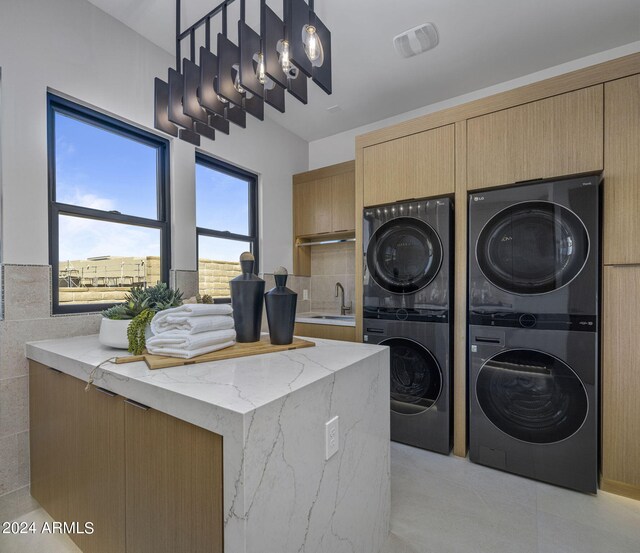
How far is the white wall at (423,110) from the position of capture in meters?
2.34

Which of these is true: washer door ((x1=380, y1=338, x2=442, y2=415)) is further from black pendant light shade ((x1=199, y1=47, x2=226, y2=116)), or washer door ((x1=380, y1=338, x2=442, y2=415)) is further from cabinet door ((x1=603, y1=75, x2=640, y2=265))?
black pendant light shade ((x1=199, y1=47, x2=226, y2=116))

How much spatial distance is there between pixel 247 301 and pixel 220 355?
0.97ft

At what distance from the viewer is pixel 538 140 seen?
193 cm

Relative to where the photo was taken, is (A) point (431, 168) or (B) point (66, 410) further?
(A) point (431, 168)

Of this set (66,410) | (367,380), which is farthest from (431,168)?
(66,410)


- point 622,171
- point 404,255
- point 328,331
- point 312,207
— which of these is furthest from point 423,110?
point 328,331

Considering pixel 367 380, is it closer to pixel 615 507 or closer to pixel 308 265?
pixel 615 507

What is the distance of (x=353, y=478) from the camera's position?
1.16m

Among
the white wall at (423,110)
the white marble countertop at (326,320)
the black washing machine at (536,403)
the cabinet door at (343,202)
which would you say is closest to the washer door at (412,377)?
the black washing machine at (536,403)

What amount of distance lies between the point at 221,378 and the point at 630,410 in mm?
2073

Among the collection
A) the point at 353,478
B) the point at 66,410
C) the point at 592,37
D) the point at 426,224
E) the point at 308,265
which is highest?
the point at 592,37

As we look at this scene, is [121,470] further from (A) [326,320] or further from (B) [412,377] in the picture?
(A) [326,320]

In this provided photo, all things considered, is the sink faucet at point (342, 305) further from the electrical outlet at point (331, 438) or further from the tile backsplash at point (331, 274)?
the electrical outlet at point (331, 438)

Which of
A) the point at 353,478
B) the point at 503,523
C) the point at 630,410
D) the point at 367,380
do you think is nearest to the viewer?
the point at 353,478
